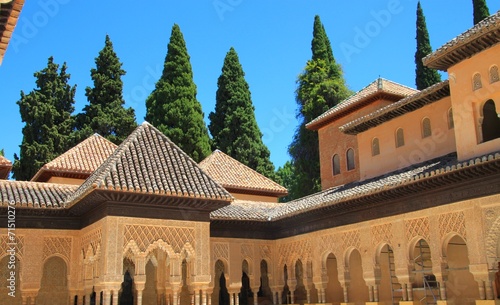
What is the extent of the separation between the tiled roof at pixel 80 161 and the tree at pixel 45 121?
6117 millimetres

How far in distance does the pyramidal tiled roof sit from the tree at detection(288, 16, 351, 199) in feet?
53.5

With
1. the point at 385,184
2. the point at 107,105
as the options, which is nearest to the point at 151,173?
the point at 385,184

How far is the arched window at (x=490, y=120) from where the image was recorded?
12.7 metres

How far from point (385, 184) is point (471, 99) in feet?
8.92

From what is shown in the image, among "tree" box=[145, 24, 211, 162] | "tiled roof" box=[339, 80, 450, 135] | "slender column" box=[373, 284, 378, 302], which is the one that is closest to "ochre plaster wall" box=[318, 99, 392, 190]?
"tiled roof" box=[339, 80, 450, 135]

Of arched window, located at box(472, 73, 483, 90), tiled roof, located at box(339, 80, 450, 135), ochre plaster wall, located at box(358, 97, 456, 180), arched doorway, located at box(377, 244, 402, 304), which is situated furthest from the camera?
arched doorway, located at box(377, 244, 402, 304)

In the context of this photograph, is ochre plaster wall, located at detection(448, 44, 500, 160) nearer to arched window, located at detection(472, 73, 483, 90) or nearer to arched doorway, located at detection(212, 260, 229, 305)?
arched window, located at detection(472, 73, 483, 90)

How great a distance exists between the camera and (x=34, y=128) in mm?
26219

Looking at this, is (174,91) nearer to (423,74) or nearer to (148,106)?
(148,106)

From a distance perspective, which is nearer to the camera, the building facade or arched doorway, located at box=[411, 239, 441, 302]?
the building facade

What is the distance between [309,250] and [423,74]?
16.0 metres

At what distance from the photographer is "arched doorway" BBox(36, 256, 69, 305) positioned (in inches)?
596

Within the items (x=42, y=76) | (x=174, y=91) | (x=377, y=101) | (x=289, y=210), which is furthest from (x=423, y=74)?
(x=42, y=76)

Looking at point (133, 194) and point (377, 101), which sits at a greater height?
point (377, 101)
